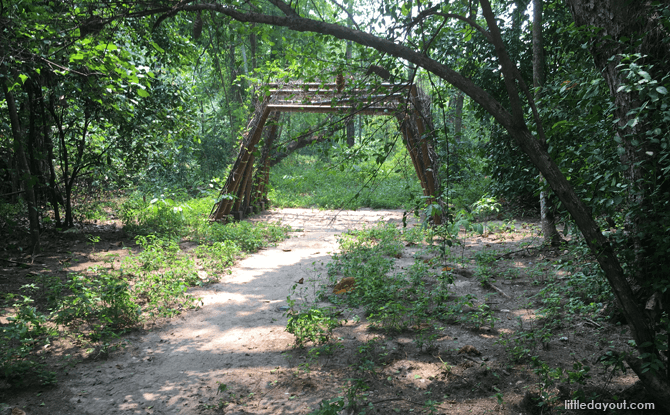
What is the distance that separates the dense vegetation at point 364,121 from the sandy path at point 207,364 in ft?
1.49

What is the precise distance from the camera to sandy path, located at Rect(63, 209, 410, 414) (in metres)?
3.12

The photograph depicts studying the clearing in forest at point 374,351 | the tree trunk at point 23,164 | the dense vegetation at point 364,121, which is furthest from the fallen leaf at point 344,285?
the tree trunk at point 23,164

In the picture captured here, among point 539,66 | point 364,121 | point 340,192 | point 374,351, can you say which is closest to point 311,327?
point 374,351

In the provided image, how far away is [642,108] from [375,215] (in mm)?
10310

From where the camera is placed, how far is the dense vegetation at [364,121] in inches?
96.0

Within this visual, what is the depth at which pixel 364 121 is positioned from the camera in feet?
13.6

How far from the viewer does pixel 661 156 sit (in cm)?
236

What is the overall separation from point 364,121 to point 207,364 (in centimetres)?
281

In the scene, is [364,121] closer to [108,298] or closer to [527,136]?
[527,136]

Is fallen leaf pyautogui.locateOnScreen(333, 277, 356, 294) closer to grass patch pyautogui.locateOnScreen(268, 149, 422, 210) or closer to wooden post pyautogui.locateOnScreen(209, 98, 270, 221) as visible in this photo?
wooden post pyautogui.locateOnScreen(209, 98, 270, 221)

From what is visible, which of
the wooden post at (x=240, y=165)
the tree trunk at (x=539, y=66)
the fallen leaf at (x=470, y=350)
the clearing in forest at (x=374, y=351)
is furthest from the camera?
the wooden post at (x=240, y=165)

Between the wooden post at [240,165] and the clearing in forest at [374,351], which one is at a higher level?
the wooden post at [240,165]

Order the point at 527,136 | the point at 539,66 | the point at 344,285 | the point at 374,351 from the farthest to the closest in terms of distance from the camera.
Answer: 1. the point at 539,66
2. the point at 344,285
3. the point at 374,351
4. the point at 527,136

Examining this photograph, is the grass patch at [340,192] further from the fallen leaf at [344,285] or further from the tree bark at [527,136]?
the tree bark at [527,136]
